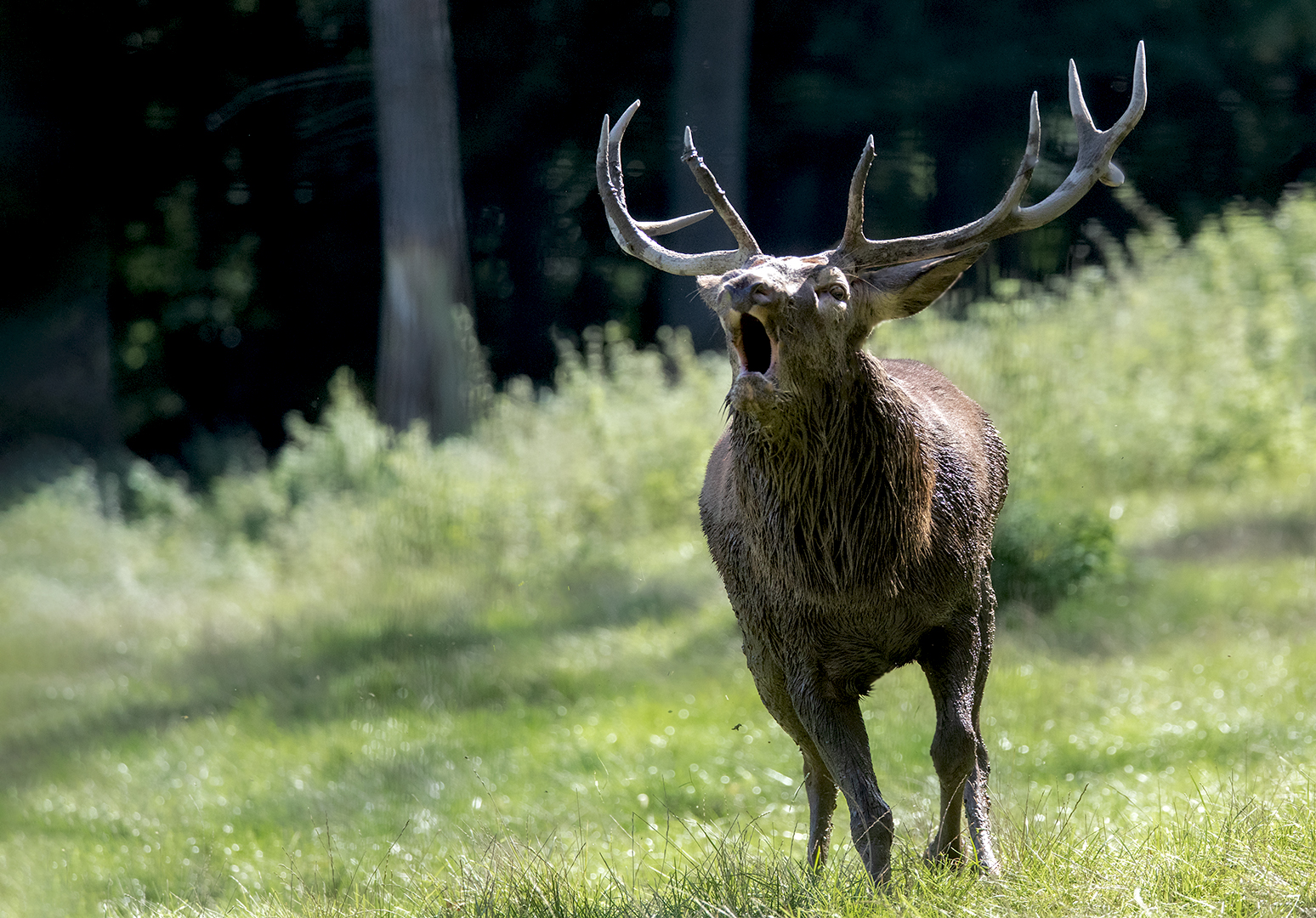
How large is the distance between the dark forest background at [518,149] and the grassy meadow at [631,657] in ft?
2.11

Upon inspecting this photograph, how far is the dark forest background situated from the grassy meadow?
0.64 meters

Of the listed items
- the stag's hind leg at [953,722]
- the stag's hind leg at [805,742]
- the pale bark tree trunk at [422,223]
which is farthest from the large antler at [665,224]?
the pale bark tree trunk at [422,223]

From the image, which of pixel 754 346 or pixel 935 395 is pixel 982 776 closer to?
pixel 935 395

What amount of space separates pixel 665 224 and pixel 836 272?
1147mm

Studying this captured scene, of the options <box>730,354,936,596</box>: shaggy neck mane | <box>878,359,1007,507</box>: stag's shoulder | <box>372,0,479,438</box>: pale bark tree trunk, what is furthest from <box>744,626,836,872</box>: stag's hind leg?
<box>372,0,479,438</box>: pale bark tree trunk

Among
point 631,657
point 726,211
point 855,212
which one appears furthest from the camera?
point 631,657

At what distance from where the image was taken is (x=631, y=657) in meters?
8.29

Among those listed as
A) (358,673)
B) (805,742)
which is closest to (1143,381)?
(358,673)

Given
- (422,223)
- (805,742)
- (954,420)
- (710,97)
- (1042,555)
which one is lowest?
(1042,555)

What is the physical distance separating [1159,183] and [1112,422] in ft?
9.75

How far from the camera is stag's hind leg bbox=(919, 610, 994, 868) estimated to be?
408 cm

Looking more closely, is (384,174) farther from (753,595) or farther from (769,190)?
(753,595)

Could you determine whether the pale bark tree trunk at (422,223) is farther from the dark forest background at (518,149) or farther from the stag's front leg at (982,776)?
the stag's front leg at (982,776)

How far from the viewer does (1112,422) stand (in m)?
10.8
